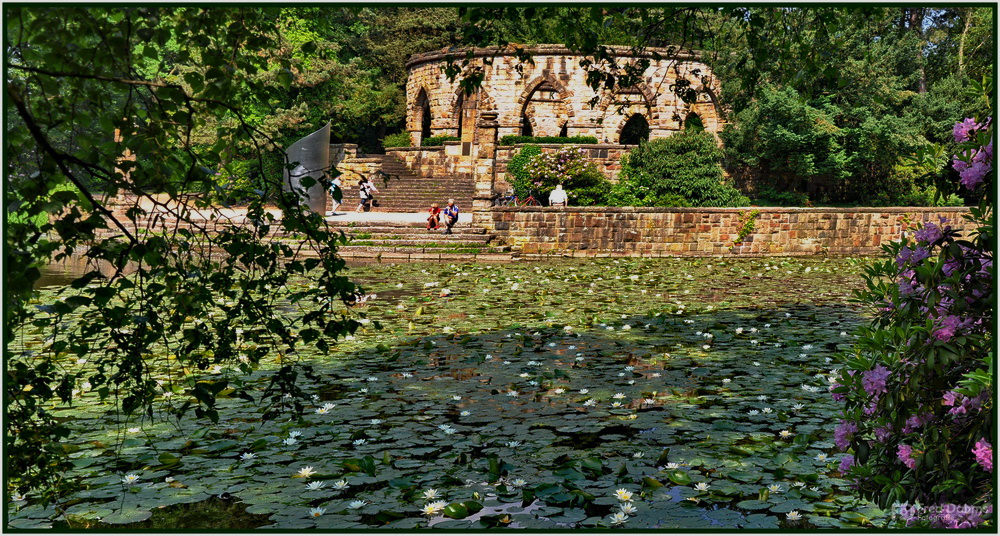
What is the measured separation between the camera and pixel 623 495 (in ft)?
12.7

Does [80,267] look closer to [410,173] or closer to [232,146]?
[232,146]

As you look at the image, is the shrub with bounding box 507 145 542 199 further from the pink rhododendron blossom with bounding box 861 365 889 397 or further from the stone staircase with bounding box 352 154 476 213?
the pink rhododendron blossom with bounding box 861 365 889 397

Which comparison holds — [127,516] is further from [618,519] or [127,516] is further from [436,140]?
[436,140]

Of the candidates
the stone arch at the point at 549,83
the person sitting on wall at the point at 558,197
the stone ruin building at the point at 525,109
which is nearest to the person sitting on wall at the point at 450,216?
the person sitting on wall at the point at 558,197

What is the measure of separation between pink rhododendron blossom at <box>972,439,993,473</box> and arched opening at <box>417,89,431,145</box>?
3269 centimetres

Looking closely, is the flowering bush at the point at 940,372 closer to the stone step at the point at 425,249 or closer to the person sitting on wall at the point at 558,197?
the stone step at the point at 425,249

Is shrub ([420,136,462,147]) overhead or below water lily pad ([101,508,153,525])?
overhead

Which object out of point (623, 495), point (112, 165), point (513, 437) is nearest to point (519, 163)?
point (513, 437)

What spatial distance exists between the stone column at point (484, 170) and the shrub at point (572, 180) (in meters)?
3.09

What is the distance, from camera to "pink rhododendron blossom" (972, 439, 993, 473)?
246 centimetres

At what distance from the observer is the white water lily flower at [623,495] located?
387 centimetres

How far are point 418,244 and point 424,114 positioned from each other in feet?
65.2

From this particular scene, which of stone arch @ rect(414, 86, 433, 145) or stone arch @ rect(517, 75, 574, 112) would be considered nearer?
stone arch @ rect(517, 75, 574, 112)

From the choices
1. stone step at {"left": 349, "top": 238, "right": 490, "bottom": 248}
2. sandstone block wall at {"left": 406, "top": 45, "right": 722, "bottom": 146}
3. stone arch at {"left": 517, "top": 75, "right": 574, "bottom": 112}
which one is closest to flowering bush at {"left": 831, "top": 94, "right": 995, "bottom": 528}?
stone step at {"left": 349, "top": 238, "right": 490, "bottom": 248}
